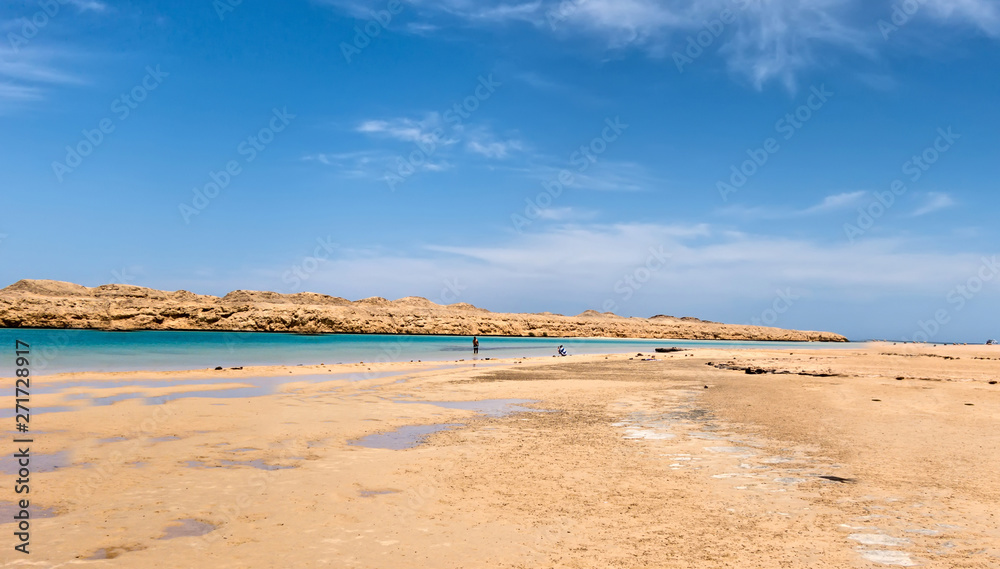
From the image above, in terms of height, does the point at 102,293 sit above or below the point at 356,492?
above

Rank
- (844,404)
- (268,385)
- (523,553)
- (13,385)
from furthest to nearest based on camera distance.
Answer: (268,385), (13,385), (844,404), (523,553)

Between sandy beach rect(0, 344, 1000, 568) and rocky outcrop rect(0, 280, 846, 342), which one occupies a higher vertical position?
rocky outcrop rect(0, 280, 846, 342)

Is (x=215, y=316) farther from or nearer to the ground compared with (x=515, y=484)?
farther from the ground

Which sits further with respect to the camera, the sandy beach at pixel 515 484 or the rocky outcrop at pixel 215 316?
the rocky outcrop at pixel 215 316

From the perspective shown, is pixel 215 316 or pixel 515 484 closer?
pixel 515 484

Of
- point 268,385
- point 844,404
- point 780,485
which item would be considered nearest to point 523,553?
point 780,485

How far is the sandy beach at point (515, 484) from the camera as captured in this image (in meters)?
5.60

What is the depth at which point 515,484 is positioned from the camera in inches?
312

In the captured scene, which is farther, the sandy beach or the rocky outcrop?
the rocky outcrop

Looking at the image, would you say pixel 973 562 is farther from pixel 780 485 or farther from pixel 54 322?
pixel 54 322

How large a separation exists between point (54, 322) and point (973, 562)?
334 feet

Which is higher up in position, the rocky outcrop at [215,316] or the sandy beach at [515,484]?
the rocky outcrop at [215,316]

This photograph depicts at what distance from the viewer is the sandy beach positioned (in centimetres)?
560

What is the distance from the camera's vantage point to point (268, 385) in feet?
70.8
